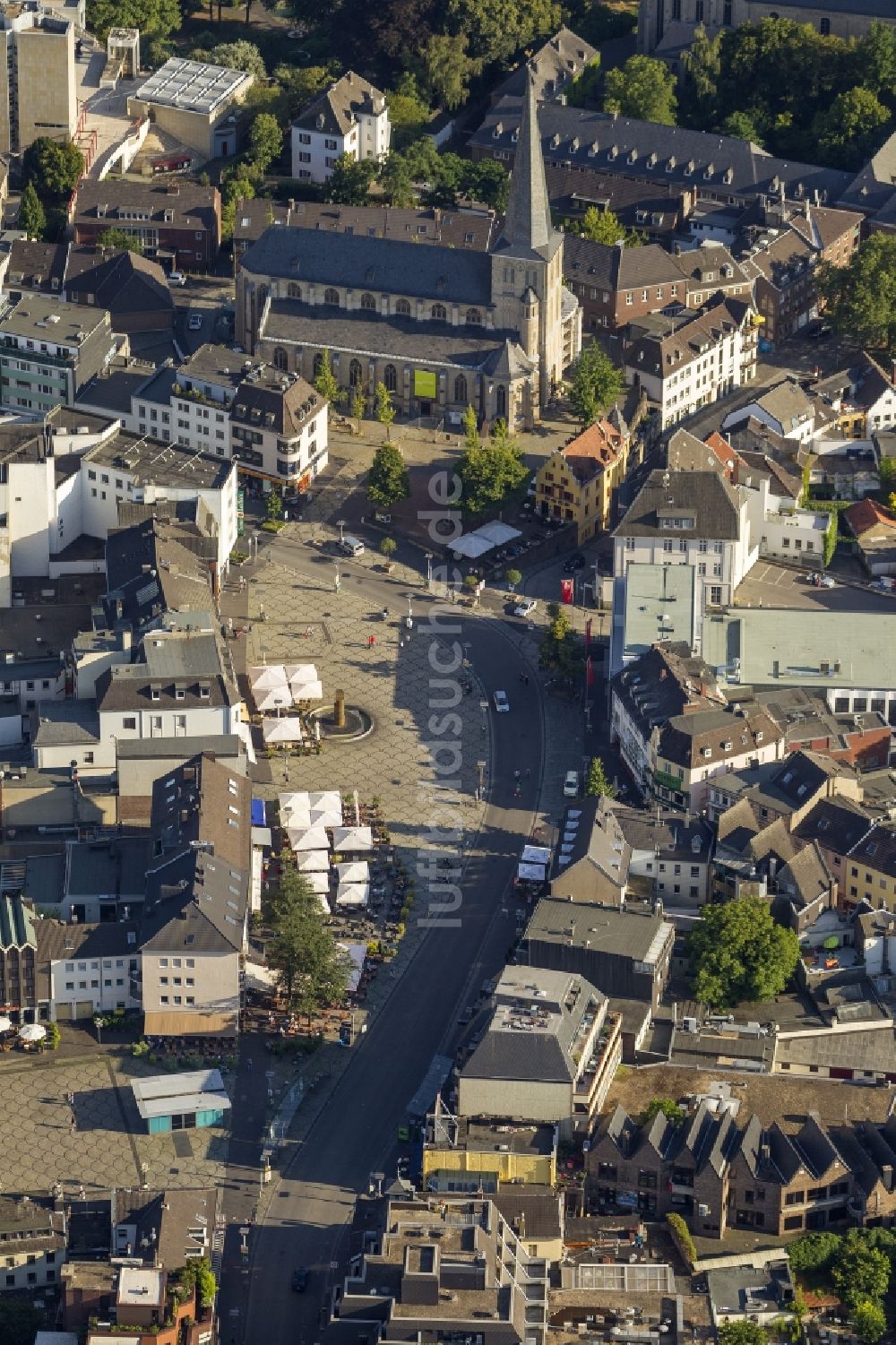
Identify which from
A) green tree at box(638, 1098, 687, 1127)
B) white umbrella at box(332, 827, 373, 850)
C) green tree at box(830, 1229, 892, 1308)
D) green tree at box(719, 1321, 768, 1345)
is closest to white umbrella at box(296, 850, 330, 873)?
white umbrella at box(332, 827, 373, 850)

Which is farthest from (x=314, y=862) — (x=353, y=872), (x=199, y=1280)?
(x=199, y=1280)

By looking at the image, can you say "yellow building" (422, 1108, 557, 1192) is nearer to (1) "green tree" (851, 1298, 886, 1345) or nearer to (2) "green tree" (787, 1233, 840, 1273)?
(2) "green tree" (787, 1233, 840, 1273)

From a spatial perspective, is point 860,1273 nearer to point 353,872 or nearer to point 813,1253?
point 813,1253

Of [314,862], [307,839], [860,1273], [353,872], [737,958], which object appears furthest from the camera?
[307,839]

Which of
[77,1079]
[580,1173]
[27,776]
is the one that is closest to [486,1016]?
[580,1173]

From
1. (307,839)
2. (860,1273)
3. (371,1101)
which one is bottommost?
(371,1101)
